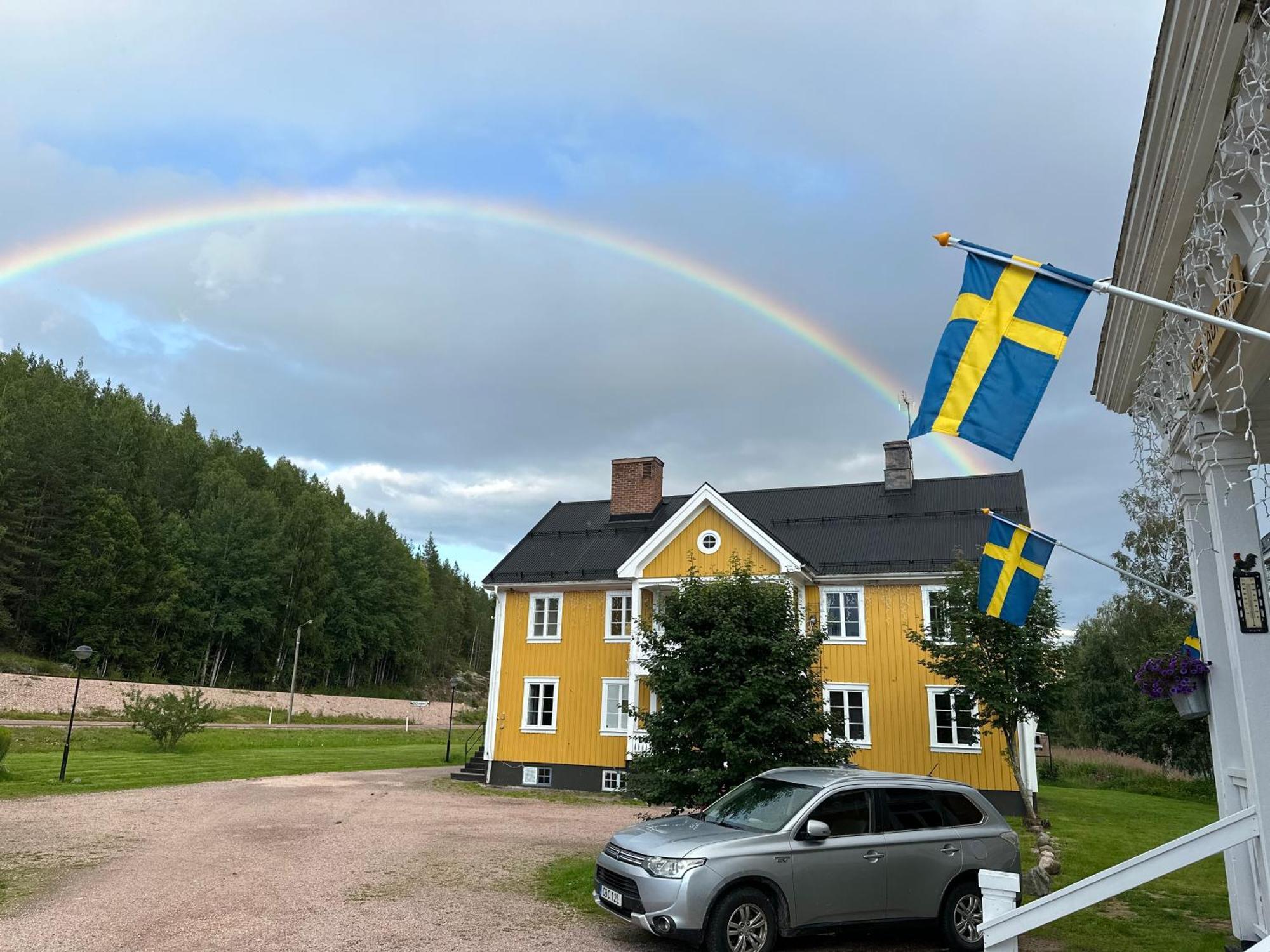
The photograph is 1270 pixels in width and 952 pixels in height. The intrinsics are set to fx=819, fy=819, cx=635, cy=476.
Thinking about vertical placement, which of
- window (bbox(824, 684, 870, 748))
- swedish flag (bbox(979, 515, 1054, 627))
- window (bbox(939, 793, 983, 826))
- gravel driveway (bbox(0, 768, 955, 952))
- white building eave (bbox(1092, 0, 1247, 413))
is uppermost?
white building eave (bbox(1092, 0, 1247, 413))

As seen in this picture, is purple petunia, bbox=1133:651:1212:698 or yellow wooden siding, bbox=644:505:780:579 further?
yellow wooden siding, bbox=644:505:780:579

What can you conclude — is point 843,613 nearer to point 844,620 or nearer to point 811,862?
point 844,620

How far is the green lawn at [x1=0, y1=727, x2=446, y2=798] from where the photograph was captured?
20203 mm

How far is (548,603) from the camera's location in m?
27.2

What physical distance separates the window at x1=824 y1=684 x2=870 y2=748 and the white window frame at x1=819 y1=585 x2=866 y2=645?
48.2 inches

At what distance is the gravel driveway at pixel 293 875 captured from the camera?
8.07 metres

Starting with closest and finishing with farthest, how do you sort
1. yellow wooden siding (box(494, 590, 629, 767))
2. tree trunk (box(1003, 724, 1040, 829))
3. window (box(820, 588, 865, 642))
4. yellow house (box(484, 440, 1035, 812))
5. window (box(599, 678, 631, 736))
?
tree trunk (box(1003, 724, 1040, 829)) → yellow house (box(484, 440, 1035, 812)) → window (box(820, 588, 865, 642)) → window (box(599, 678, 631, 736)) → yellow wooden siding (box(494, 590, 629, 767))

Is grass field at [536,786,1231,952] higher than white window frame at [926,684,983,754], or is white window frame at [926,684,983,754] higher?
white window frame at [926,684,983,754]

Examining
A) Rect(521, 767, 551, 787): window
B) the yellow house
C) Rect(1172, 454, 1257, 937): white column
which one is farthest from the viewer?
Rect(521, 767, 551, 787): window

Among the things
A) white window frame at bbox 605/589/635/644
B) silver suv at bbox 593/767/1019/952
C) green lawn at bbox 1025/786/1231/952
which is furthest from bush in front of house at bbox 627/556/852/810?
white window frame at bbox 605/589/635/644

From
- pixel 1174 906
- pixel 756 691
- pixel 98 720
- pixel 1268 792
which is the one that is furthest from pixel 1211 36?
pixel 98 720

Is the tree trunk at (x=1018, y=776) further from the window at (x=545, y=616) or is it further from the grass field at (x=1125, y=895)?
the window at (x=545, y=616)

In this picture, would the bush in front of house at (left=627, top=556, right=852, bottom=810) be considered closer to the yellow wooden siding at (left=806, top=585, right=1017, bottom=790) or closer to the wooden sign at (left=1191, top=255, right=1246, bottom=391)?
the wooden sign at (left=1191, top=255, right=1246, bottom=391)

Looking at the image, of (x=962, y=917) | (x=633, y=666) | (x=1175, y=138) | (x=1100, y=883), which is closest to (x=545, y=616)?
(x=633, y=666)
